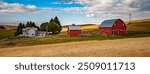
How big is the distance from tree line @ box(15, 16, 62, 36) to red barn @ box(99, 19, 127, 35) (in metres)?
0.63

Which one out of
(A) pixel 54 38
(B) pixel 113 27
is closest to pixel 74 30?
(A) pixel 54 38

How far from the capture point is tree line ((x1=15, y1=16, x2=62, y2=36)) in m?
→ 5.91

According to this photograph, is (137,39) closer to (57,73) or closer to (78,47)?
(78,47)

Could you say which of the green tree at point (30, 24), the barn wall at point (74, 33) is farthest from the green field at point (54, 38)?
the green tree at point (30, 24)

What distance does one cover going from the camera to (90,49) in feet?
19.1

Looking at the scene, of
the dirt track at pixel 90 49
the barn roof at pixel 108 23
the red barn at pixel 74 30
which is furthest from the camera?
the red barn at pixel 74 30

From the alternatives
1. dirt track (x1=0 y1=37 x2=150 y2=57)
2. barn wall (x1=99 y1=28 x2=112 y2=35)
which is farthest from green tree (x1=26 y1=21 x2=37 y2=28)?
barn wall (x1=99 y1=28 x2=112 y2=35)

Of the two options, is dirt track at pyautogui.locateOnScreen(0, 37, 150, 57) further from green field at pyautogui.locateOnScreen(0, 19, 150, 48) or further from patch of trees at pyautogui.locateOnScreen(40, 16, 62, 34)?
patch of trees at pyautogui.locateOnScreen(40, 16, 62, 34)

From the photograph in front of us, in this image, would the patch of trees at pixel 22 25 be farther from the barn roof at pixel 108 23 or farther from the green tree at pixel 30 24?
the barn roof at pixel 108 23

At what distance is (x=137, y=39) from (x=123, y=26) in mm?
274

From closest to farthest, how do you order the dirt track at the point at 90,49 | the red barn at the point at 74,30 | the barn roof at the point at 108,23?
the dirt track at the point at 90,49 < the barn roof at the point at 108,23 < the red barn at the point at 74,30

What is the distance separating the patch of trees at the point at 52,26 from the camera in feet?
19.4

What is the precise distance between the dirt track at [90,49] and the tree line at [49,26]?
22 centimetres

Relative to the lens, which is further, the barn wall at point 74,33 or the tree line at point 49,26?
the barn wall at point 74,33
